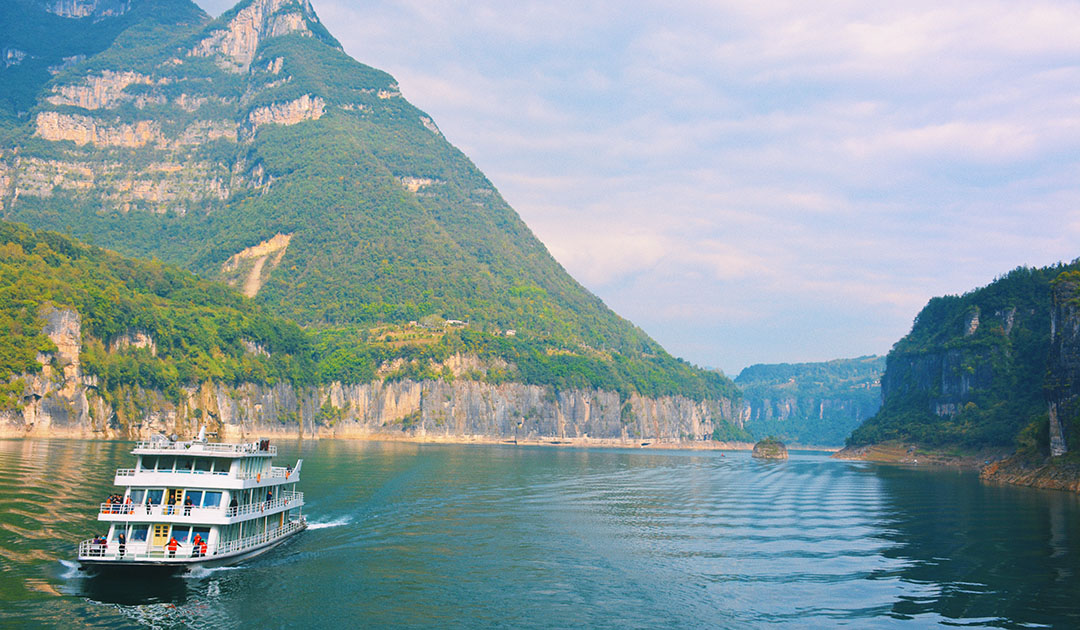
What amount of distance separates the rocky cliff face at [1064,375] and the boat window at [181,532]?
336 ft

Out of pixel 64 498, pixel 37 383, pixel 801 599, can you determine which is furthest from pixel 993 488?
pixel 37 383

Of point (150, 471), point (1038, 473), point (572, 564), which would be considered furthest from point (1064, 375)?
point (150, 471)

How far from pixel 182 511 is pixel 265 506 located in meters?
8.34

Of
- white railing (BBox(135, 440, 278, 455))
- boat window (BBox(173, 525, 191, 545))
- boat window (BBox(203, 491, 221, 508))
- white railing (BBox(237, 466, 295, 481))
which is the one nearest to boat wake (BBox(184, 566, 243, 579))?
boat window (BBox(173, 525, 191, 545))

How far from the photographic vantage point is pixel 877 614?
1735 inches

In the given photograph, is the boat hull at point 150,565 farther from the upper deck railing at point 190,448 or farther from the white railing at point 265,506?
the upper deck railing at point 190,448

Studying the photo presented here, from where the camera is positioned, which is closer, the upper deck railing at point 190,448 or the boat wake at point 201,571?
the boat wake at point 201,571

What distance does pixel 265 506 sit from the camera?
5659cm

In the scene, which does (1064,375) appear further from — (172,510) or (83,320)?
(83,320)

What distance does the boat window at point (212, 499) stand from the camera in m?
50.1

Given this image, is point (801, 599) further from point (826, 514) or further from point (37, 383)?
point (37, 383)

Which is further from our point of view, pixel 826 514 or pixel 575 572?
pixel 826 514

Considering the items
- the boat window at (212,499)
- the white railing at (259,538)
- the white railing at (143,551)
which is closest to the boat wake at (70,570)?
the white railing at (143,551)

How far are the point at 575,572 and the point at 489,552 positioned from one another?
7.35m
